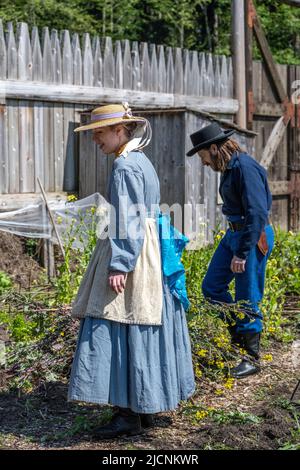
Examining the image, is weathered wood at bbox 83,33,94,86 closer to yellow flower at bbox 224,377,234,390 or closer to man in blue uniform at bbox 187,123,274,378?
man in blue uniform at bbox 187,123,274,378

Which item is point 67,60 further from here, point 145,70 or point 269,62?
point 269,62

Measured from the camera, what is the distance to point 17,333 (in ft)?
17.9

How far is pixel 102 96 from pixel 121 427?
16.7ft

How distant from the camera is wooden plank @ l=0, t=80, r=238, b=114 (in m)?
7.83

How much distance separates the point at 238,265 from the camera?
5.13 meters

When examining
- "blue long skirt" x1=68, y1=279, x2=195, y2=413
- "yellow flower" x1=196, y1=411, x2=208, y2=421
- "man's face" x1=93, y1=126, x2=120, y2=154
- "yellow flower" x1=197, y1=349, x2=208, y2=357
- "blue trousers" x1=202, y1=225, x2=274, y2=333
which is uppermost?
"man's face" x1=93, y1=126, x2=120, y2=154

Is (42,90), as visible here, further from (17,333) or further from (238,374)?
(238,374)

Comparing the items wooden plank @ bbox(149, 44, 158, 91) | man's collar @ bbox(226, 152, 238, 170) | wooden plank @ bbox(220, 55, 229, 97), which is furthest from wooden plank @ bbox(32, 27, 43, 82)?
man's collar @ bbox(226, 152, 238, 170)

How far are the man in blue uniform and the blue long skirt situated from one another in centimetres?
115

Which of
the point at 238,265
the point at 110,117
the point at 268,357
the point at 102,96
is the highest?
the point at 102,96

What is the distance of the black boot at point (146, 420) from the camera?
14.3ft

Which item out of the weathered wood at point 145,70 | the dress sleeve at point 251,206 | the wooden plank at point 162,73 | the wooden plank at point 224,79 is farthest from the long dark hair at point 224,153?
the wooden plank at point 224,79

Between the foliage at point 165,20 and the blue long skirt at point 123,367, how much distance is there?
34.4ft

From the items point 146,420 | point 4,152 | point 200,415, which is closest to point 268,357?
point 200,415
